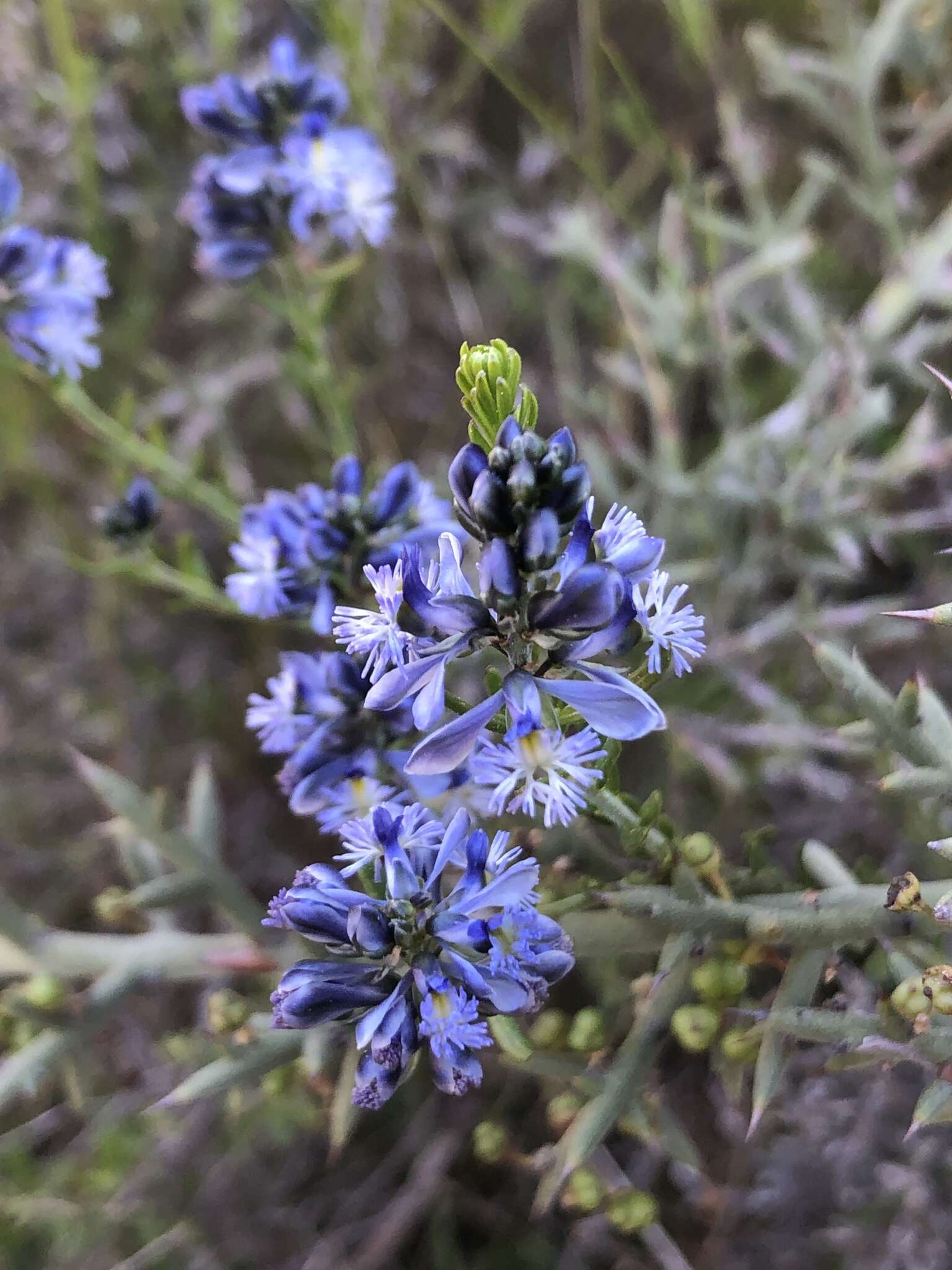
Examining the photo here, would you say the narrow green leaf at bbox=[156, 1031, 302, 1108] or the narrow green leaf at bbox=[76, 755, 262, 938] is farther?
the narrow green leaf at bbox=[76, 755, 262, 938]

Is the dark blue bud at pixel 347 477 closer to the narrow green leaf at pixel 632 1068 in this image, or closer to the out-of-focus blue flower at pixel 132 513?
the out-of-focus blue flower at pixel 132 513

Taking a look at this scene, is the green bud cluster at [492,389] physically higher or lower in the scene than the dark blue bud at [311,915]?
higher

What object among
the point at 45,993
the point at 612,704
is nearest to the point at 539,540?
the point at 612,704

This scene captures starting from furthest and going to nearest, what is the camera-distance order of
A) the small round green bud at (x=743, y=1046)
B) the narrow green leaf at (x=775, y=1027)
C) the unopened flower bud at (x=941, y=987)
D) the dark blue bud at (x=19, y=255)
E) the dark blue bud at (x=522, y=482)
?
the dark blue bud at (x=19, y=255) → the small round green bud at (x=743, y=1046) → the narrow green leaf at (x=775, y=1027) → the unopened flower bud at (x=941, y=987) → the dark blue bud at (x=522, y=482)

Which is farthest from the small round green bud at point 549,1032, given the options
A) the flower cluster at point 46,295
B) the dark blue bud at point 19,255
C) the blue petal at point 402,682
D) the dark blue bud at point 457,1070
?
the dark blue bud at point 19,255

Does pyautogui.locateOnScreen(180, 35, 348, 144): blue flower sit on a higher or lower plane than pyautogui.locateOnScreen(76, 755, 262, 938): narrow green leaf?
higher

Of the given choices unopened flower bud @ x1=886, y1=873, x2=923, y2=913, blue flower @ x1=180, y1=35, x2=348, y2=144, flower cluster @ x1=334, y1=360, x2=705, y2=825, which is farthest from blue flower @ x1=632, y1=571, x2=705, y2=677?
blue flower @ x1=180, y1=35, x2=348, y2=144

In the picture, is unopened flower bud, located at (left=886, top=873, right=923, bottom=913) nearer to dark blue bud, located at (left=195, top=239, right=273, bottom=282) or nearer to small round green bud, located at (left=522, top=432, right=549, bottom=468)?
small round green bud, located at (left=522, top=432, right=549, bottom=468)
